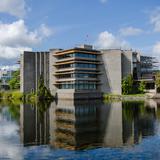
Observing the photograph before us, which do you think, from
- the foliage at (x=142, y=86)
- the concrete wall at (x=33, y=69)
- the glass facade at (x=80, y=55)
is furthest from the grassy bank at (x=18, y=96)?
the foliage at (x=142, y=86)

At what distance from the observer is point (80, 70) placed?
465 feet

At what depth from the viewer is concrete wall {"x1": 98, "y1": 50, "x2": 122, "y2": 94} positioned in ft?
475

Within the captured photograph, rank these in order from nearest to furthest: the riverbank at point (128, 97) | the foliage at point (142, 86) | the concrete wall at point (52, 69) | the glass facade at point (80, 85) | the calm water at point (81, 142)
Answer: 1. the calm water at point (81, 142)
2. the riverbank at point (128, 97)
3. the glass facade at point (80, 85)
4. the foliage at point (142, 86)
5. the concrete wall at point (52, 69)

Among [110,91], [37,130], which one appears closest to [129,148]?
[37,130]

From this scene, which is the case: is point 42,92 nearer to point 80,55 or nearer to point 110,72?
point 80,55

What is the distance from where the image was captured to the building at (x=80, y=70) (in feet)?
464

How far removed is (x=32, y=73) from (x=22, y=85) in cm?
730

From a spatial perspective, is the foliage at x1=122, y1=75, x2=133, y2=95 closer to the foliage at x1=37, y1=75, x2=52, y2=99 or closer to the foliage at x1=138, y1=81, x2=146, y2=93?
the foliage at x1=138, y1=81, x2=146, y2=93

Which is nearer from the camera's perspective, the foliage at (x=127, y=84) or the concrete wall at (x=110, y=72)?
the foliage at (x=127, y=84)

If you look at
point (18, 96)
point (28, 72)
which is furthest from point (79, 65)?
point (18, 96)

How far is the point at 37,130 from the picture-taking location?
49219 mm

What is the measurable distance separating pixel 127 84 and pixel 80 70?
67.8 ft

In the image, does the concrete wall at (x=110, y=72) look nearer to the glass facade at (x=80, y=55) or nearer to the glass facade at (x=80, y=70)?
the glass facade at (x=80, y=70)

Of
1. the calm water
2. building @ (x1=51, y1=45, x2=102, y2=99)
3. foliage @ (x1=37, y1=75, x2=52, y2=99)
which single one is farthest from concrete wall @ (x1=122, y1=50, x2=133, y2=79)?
the calm water
